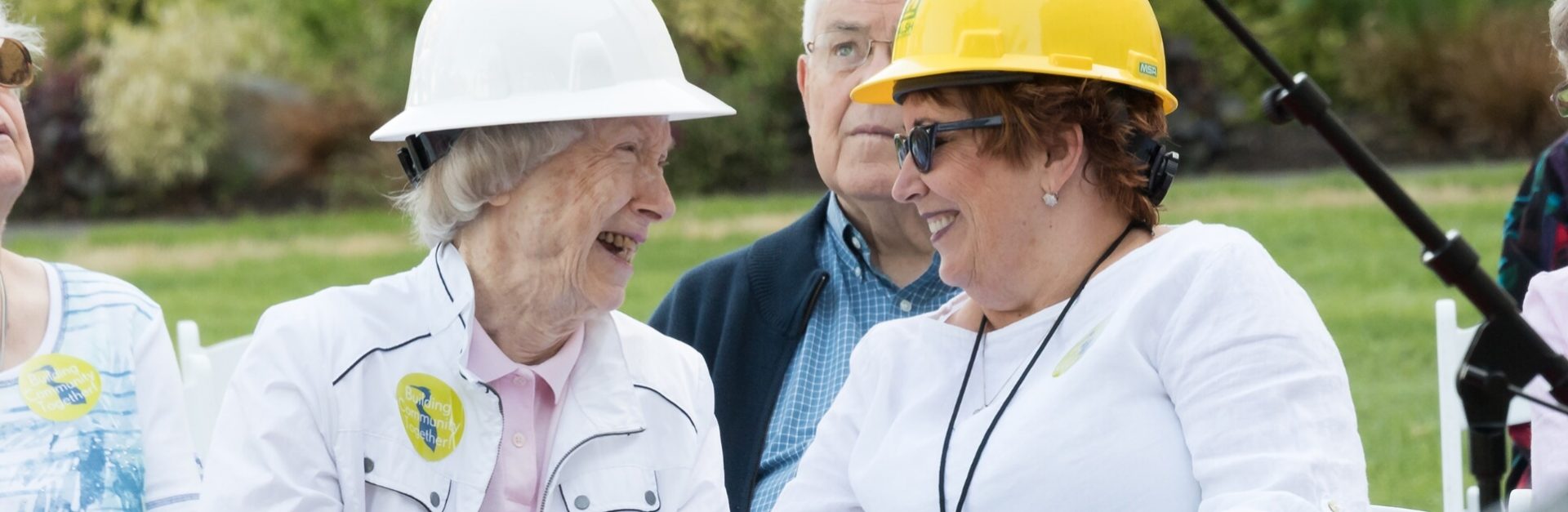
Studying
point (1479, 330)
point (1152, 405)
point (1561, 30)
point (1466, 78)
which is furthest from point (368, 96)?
point (1479, 330)

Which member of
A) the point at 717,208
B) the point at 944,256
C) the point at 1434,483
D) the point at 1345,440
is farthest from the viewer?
the point at 717,208

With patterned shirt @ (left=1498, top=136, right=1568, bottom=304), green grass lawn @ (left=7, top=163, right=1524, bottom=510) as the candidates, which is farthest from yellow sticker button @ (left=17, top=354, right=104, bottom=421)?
green grass lawn @ (left=7, top=163, right=1524, bottom=510)

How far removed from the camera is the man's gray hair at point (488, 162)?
2627mm

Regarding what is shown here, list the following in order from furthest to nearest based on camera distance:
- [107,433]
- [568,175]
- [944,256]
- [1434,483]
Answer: [1434,483] < [107,433] < [568,175] < [944,256]

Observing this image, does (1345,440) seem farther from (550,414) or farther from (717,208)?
(717,208)

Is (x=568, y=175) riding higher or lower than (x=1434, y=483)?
higher

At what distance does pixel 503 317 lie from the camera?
106 inches

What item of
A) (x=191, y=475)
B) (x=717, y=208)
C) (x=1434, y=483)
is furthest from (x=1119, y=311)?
(x=717, y=208)

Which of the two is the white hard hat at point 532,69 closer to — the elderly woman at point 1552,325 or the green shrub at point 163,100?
the elderly woman at point 1552,325

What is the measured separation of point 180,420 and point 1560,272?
2302 millimetres

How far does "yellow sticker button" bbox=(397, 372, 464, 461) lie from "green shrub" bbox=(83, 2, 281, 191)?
40.3 feet

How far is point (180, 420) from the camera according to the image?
2.94 meters

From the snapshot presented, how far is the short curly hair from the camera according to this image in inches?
89.1

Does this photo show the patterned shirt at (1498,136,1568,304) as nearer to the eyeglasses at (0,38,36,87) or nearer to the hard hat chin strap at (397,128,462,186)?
the hard hat chin strap at (397,128,462,186)
